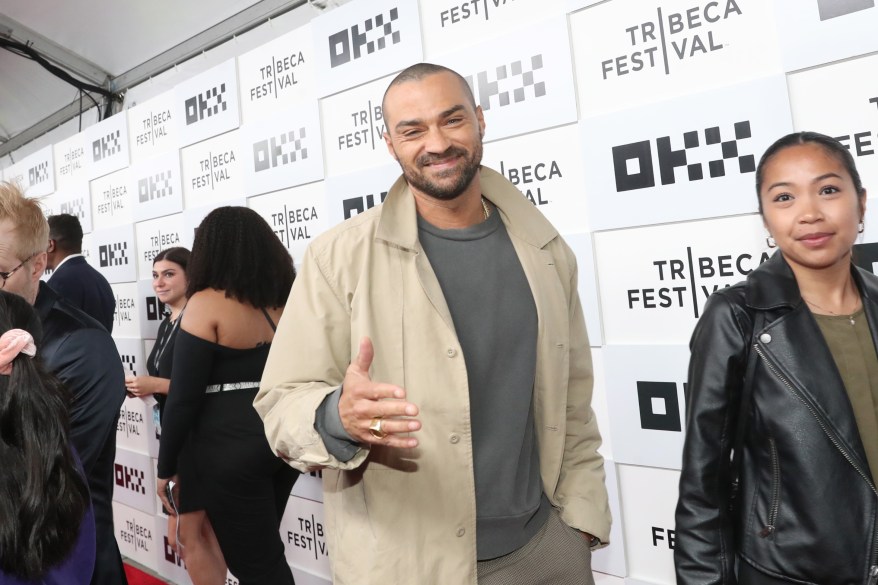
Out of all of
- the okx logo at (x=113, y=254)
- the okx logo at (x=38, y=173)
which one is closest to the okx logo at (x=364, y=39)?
the okx logo at (x=113, y=254)

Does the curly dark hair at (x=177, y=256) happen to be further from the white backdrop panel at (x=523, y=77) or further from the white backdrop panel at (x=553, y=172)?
the white backdrop panel at (x=553, y=172)

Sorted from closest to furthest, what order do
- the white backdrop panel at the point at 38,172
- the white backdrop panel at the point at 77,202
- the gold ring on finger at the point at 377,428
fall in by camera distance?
the gold ring on finger at the point at 377,428 < the white backdrop panel at the point at 77,202 < the white backdrop panel at the point at 38,172

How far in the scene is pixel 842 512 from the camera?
1139 mm

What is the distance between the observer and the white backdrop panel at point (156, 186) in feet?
11.9

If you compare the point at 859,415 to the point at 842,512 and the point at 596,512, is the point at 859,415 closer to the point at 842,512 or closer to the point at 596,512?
the point at 842,512

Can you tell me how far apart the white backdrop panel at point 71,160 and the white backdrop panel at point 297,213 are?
2.01 meters

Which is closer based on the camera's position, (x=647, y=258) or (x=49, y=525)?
(x=49, y=525)

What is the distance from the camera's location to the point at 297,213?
299cm

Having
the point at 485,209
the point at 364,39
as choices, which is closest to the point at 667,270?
the point at 485,209

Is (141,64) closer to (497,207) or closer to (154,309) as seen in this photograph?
(154,309)

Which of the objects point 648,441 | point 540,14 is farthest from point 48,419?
point 540,14

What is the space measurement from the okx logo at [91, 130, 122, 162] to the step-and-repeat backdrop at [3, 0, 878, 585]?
Answer: 63.9 inches

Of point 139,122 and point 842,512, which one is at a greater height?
point 139,122

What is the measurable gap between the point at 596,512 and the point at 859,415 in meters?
0.52
